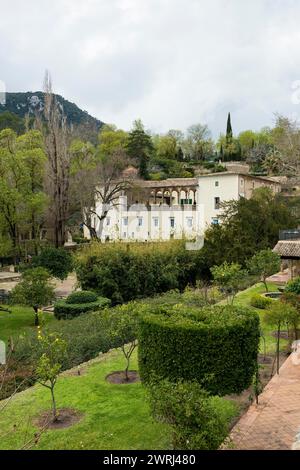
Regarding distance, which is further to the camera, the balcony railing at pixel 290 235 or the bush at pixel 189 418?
the balcony railing at pixel 290 235

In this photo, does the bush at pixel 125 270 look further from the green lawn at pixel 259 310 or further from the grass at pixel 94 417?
the grass at pixel 94 417

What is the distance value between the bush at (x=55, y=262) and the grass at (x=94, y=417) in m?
16.5

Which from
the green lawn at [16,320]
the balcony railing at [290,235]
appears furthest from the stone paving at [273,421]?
the balcony railing at [290,235]

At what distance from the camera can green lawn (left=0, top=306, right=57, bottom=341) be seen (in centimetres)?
2050

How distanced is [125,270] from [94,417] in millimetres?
16360

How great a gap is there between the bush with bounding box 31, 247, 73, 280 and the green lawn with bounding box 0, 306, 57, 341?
122 inches

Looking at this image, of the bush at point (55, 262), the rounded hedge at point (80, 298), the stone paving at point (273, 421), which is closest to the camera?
the stone paving at point (273, 421)

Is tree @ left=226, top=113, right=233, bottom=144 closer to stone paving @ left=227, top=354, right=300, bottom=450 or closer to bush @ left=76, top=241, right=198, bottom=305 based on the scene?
bush @ left=76, top=241, right=198, bottom=305

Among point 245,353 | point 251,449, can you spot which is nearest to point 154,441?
point 251,449

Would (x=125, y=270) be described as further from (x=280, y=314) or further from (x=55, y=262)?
(x=280, y=314)

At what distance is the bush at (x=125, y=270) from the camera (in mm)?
25391

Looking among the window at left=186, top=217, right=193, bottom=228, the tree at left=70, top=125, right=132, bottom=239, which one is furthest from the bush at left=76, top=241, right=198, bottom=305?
the window at left=186, top=217, right=193, bottom=228

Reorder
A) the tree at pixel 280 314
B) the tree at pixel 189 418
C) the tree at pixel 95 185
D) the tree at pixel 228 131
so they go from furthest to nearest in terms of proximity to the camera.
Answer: the tree at pixel 228 131
the tree at pixel 95 185
the tree at pixel 280 314
the tree at pixel 189 418

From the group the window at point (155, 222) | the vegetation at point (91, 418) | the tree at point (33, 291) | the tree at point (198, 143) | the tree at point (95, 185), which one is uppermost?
the tree at point (198, 143)
